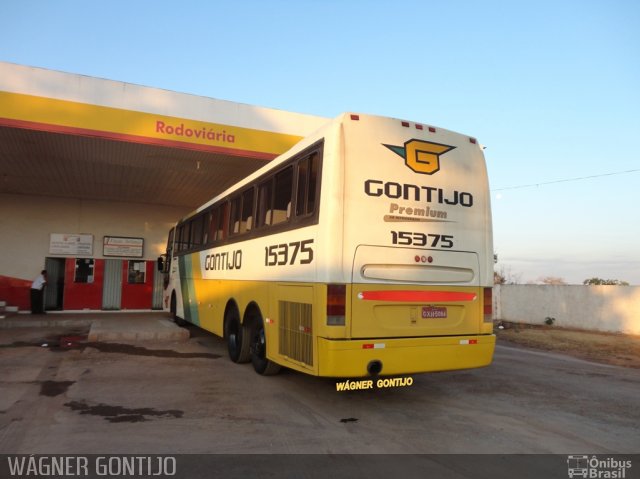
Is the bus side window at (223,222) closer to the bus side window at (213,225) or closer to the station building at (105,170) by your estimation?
the bus side window at (213,225)

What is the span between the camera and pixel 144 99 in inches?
463

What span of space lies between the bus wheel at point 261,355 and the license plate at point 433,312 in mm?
2692

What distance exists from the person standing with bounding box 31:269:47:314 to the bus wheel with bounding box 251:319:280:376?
12758 millimetres

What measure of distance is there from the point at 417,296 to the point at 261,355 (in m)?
3.07

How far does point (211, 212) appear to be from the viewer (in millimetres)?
11086

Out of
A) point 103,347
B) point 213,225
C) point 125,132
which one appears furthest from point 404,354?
point 125,132

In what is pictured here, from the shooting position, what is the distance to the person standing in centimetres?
1716

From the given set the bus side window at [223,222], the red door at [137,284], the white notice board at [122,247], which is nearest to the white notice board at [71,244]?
the white notice board at [122,247]

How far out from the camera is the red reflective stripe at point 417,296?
18.7 feet

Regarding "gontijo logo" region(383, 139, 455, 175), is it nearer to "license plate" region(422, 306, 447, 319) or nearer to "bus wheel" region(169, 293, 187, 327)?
"license plate" region(422, 306, 447, 319)

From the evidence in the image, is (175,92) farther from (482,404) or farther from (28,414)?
(482,404)

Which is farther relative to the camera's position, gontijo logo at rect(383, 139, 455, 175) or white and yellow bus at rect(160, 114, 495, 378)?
gontijo logo at rect(383, 139, 455, 175)

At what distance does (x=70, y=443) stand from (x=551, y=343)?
13.1m

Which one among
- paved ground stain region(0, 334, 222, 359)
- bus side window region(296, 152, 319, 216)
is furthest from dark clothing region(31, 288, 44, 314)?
bus side window region(296, 152, 319, 216)
